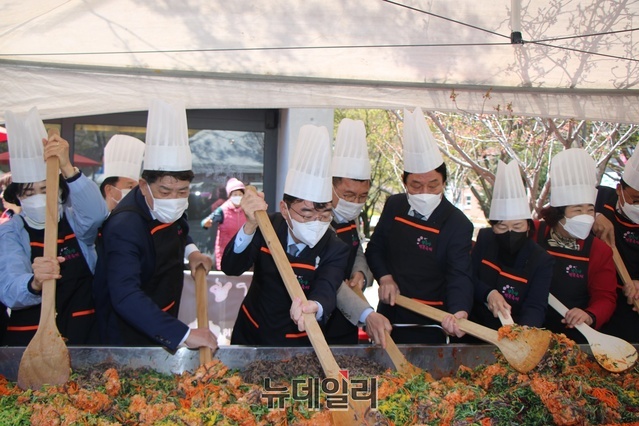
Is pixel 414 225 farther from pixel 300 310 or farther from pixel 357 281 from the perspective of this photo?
pixel 300 310

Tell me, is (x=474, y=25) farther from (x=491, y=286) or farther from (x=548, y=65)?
(x=491, y=286)

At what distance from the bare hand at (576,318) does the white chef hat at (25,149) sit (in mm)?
2585

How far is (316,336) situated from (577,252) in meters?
1.70

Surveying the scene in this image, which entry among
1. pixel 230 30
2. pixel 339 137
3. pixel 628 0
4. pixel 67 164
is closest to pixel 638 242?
pixel 628 0

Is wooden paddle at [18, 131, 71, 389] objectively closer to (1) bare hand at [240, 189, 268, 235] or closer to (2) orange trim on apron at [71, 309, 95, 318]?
(2) orange trim on apron at [71, 309, 95, 318]

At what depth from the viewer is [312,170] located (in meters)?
2.67

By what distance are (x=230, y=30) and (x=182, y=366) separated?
1766 mm

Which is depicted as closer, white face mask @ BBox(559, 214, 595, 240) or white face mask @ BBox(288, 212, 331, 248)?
white face mask @ BBox(288, 212, 331, 248)

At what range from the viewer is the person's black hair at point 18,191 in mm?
2586

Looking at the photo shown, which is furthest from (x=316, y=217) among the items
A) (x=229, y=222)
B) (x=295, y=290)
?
(x=229, y=222)

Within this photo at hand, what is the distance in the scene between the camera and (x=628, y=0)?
3.10m

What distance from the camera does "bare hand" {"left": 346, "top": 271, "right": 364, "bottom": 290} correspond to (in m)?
3.08

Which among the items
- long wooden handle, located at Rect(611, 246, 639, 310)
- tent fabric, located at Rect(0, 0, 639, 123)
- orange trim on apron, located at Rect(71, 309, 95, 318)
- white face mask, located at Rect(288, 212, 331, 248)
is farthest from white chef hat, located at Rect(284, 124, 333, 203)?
long wooden handle, located at Rect(611, 246, 639, 310)

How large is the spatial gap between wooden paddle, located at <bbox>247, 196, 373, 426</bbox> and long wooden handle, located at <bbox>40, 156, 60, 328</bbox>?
0.80 meters
